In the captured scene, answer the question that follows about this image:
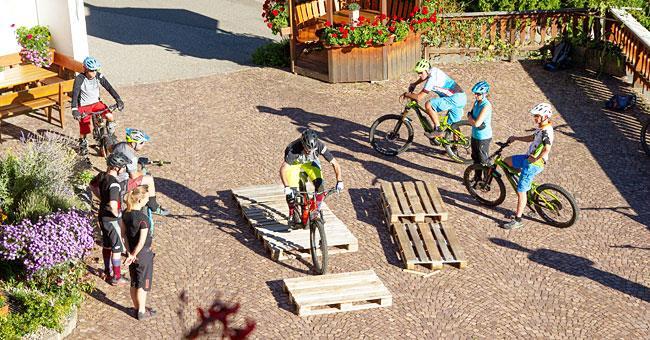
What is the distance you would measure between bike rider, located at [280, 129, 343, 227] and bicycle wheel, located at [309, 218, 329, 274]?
15.0 inches

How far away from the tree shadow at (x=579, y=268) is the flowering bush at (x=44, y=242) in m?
5.51

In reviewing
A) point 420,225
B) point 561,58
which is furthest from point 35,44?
point 561,58

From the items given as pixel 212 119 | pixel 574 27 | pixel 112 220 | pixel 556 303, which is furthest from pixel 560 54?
pixel 112 220

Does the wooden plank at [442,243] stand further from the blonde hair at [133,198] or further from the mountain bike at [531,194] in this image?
the blonde hair at [133,198]

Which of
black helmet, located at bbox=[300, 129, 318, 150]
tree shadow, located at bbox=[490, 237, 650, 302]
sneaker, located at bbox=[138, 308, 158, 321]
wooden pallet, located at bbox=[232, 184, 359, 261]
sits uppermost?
black helmet, located at bbox=[300, 129, 318, 150]

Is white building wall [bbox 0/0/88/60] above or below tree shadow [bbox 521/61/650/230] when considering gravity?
above

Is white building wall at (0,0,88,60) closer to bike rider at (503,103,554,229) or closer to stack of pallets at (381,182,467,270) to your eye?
stack of pallets at (381,182,467,270)

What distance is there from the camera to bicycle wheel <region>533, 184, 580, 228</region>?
12805 mm

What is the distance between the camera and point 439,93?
15.1 meters

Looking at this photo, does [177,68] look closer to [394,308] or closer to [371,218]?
[371,218]

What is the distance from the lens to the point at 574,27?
20.7 meters

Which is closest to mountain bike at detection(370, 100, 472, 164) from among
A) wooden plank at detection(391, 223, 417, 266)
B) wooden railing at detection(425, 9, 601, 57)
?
wooden plank at detection(391, 223, 417, 266)

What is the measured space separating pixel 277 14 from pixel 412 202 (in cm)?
799

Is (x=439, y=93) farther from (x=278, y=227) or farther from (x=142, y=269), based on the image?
(x=142, y=269)
